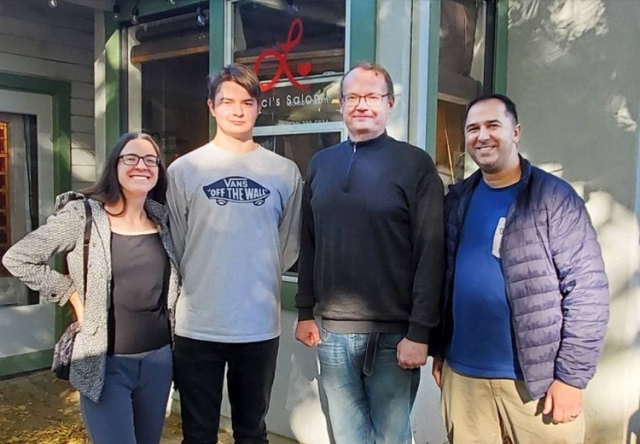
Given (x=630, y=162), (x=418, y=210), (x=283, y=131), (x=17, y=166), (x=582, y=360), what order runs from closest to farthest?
(x=582, y=360) → (x=418, y=210) → (x=630, y=162) → (x=283, y=131) → (x=17, y=166)

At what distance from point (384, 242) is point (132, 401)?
102cm

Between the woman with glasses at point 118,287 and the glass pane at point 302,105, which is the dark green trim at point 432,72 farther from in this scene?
the woman with glasses at point 118,287

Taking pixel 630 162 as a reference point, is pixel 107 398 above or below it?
below

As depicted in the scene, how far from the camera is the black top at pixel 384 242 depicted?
78.6 inches

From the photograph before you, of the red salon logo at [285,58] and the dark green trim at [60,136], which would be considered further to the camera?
the dark green trim at [60,136]

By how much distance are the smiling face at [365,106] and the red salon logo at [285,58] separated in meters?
1.24

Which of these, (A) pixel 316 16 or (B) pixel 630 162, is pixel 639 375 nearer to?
(B) pixel 630 162

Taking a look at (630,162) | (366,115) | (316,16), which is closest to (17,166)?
(316,16)

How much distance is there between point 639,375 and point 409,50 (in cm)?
207

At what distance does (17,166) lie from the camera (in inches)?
186

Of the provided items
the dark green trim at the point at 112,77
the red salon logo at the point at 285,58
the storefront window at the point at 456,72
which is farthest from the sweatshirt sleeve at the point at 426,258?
the dark green trim at the point at 112,77

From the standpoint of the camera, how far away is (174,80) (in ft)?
13.5

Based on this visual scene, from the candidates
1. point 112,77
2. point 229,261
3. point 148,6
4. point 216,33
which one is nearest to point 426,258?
point 229,261

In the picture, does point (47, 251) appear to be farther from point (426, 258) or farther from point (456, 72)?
point (456, 72)
